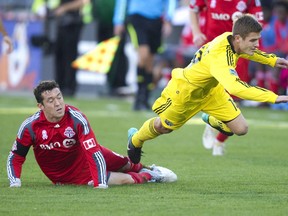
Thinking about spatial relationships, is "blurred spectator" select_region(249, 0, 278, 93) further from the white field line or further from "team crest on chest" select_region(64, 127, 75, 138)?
"team crest on chest" select_region(64, 127, 75, 138)

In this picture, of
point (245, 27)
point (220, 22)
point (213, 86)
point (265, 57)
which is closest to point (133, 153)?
point (213, 86)

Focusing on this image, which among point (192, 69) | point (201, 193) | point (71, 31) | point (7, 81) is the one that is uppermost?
point (192, 69)

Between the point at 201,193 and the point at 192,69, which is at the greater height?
the point at 192,69

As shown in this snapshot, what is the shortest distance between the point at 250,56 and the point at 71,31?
12808 millimetres

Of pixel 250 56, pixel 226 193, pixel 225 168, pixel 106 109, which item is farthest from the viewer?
pixel 106 109

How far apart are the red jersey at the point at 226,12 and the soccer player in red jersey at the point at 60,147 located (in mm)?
3402

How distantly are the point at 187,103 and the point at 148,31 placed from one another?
7.73 metres

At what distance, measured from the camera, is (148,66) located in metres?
17.3

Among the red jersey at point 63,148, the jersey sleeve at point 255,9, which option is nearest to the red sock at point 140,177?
the red jersey at point 63,148

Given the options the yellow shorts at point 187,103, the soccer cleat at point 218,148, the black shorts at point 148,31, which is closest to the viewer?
the yellow shorts at point 187,103

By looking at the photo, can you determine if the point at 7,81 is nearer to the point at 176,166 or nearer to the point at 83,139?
the point at 176,166

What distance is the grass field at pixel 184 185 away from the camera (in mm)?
7434

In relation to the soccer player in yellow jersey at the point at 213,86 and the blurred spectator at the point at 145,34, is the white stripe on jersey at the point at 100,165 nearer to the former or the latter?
the soccer player in yellow jersey at the point at 213,86

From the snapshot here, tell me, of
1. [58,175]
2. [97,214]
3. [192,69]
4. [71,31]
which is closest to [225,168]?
[192,69]
